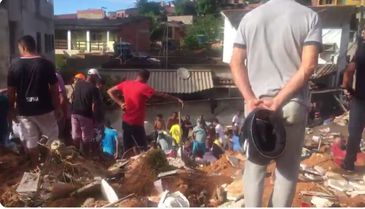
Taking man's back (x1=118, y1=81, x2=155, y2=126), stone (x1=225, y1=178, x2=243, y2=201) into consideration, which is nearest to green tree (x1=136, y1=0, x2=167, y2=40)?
man's back (x1=118, y1=81, x2=155, y2=126)

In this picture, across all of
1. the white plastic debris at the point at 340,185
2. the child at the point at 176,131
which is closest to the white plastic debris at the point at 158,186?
the child at the point at 176,131

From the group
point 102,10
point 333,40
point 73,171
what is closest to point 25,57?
point 102,10

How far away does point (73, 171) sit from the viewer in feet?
7.79

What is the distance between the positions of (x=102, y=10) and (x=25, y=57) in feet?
1.51

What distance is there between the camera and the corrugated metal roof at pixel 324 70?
6.75 feet

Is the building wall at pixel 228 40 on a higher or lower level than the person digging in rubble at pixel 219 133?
higher

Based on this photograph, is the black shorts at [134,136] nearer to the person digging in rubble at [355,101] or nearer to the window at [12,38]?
the window at [12,38]

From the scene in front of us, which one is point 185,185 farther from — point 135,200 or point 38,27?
point 38,27

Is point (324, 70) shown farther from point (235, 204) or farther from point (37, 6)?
point (37, 6)

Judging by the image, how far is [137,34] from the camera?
7.59 feet

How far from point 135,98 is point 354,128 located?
122 cm

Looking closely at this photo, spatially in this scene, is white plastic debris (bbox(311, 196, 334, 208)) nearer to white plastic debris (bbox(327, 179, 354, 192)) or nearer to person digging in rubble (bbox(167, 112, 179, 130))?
white plastic debris (bbox(327, 179, 354, 192))

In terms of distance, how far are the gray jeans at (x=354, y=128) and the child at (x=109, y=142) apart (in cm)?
132

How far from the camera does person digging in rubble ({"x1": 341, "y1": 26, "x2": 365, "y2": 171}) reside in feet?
7.47
